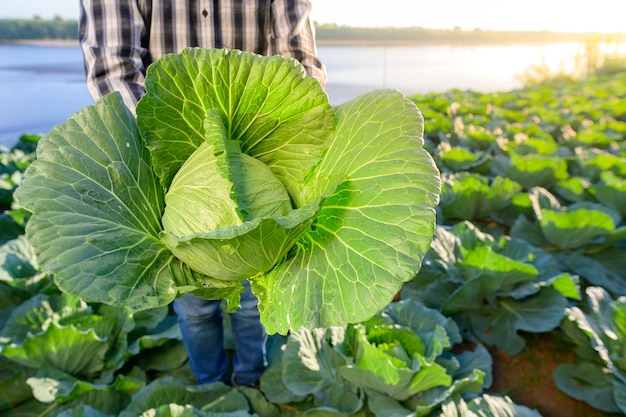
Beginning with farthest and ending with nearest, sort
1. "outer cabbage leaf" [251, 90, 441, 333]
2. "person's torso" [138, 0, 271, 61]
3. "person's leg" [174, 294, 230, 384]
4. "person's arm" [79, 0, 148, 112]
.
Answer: "person's leg" [174, 294, 230, 384], "person's torso" [138, 0, 271, 61], "person's arm" [79, 0, 148, 112], "outer cabbage leaf" [251, 90, 441, 333]

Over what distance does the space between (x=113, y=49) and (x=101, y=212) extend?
661 mm

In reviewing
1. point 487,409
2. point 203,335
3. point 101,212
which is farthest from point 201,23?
point 487,409

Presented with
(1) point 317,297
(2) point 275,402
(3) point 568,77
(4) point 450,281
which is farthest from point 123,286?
(3) point 568,77

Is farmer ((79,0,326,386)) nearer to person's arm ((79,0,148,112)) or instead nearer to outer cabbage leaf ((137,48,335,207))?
person's arm ((79,0,148,112))

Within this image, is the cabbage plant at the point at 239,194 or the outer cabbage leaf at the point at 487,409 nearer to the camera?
the cabbage plant at the point at 239,194

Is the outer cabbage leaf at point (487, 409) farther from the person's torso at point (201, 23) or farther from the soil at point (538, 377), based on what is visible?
the person's torso at point (201, 23)

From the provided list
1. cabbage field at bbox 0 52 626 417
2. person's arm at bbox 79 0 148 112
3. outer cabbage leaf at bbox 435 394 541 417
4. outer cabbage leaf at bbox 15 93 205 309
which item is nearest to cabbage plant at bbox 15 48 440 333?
outer cabbage leaf at bbox 15 93 205 309

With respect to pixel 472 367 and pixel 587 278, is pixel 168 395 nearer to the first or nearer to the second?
pixel 472 367

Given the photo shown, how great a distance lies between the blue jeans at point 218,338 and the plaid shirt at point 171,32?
78cm

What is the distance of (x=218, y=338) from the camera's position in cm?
192

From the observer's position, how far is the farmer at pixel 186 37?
137cm

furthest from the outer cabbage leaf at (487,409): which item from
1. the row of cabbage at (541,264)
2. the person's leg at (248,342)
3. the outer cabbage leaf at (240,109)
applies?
the outer cabbage leaf at (240,109)

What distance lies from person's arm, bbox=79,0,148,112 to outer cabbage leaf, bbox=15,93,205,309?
0.37m

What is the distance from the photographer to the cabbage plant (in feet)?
2.79
